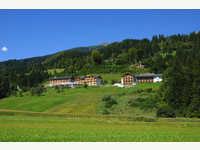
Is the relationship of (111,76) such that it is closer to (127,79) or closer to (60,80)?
(127,79)

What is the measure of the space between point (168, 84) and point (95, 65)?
12812cm

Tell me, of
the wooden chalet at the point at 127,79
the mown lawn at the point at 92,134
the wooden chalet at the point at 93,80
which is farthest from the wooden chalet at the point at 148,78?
the mown lawn at the point at 92,134

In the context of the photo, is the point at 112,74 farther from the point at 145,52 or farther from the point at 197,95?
the point at 197,95

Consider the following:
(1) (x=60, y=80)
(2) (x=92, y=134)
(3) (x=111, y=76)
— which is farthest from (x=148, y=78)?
(2) (x=92, y=134)

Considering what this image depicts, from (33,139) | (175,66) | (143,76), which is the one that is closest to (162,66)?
(143,76)

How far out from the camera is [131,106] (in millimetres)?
67125

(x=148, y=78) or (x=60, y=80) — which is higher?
(x=60, y=80)

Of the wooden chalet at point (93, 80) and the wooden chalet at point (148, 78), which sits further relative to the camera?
the wooden chalet at point (148, 78)

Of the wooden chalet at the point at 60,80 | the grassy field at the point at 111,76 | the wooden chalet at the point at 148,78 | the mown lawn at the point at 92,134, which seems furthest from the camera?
the wooden chalet at the point at 60,80

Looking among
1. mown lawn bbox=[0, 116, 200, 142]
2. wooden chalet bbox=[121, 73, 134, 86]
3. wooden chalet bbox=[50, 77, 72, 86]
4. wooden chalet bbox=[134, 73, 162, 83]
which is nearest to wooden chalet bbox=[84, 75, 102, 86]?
wooden chalet bbox=[121, 73, 134, 86]

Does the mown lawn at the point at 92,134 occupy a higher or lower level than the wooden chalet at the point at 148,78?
lower

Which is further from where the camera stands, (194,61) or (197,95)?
(194,61)

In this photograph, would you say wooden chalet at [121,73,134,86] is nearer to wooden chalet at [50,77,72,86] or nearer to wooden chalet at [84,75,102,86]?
wooden chalet at [84,75,102,86]

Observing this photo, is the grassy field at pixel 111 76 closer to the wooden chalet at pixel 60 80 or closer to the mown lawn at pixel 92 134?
the wooden chalet at pixel 60 80
